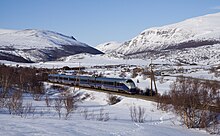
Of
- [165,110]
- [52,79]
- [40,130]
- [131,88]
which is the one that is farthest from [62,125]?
[52,79]

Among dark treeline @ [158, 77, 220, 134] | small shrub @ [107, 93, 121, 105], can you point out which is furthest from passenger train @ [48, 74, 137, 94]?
dark treeline @ [158, 77, 220, 134]

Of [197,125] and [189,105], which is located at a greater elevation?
[189,105]

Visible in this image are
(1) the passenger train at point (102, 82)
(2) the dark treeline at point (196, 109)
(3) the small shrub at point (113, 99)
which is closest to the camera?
(2) the dark treeline at point (196, 109)

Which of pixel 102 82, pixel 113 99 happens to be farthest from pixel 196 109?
pixel 102 82

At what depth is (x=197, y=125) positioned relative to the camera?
2528cm

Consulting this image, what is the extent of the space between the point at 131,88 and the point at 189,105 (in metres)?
19.9

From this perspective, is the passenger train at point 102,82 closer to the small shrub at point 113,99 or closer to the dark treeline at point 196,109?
the small shrub at point 113,99

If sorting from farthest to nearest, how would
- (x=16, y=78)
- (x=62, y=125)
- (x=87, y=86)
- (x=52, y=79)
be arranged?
(x=52, y=79)
(x=16, y=78)
(x=87, y=86)
(x=62, y=125)

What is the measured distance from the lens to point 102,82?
172 feet

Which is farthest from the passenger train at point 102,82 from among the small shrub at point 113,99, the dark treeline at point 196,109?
the dark treeline at point 196,109

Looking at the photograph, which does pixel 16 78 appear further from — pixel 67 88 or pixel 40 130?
pixel 40 130

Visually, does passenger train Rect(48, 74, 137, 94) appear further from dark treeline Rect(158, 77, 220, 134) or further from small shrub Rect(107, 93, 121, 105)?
dark treeline Rect(158, 77, 220, 134)

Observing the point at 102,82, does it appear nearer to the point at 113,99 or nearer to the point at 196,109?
the point at 113,99

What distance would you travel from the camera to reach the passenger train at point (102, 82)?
45781 mm
